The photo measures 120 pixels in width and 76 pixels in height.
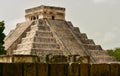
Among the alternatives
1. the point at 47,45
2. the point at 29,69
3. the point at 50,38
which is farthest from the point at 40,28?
the point at 29,69

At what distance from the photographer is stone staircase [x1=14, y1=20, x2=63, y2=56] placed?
5722 centimetres

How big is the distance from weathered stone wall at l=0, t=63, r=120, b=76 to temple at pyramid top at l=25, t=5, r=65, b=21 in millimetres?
64448

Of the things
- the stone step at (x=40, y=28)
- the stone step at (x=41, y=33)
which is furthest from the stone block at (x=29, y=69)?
the stone step at (x=40, y=28)

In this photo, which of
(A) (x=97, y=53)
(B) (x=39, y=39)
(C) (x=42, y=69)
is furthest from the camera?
(A) (x=97, y=53)

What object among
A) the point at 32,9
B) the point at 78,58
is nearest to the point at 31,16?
the point at 32,9

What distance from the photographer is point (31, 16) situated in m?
71.5

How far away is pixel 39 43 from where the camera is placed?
58.9 meters

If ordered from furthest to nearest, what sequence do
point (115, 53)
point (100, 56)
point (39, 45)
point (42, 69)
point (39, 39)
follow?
point (115, 53)
point (100, 56)
point (39, 39)
point (39, 45)
point (42, 69)

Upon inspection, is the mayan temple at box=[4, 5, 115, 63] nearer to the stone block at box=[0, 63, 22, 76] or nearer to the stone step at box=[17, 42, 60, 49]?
the stone step at box=[17, 42, 60, 49]

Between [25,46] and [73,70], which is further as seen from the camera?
[25,46]

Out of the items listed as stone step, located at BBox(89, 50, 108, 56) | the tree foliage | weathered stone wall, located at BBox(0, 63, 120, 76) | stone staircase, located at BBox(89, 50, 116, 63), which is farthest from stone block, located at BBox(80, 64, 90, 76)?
the tree foliage

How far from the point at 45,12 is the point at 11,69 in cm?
6543

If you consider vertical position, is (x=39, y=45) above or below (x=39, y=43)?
below

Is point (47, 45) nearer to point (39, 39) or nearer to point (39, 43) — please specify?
point (39, 43)
